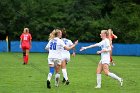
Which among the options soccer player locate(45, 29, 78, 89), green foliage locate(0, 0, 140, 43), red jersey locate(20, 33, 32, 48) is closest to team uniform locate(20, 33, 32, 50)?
red jersey locate(20, 33, 32, 48)

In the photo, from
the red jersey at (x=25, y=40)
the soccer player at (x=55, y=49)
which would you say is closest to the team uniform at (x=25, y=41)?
the red jersey at (x=25, y=40)

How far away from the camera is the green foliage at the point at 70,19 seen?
5091 cm

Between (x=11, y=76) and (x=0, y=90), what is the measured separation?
464 centimetres

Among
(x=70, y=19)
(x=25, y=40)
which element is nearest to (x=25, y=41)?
(x=25, y=40)

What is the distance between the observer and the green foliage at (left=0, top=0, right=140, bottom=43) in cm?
5091

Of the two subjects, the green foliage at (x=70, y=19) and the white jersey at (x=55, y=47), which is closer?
the white jersey at (x=55, y=47)

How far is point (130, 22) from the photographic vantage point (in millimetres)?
51750

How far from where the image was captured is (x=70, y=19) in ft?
169

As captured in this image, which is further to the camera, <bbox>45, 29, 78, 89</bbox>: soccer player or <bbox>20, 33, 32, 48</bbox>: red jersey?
<bbox>20, 33, 32, 48</bbox>: red jersey

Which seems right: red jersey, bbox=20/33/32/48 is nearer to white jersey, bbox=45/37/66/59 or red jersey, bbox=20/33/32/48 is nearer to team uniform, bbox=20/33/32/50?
team uniform, bbox=20/33/32/50

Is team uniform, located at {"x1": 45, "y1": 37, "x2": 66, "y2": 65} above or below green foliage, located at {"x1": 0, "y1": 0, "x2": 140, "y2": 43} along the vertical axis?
below

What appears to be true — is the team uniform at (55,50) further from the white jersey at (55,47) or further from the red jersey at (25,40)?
the red jersey at (25,40)

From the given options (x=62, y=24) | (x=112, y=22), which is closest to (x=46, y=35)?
(x=62, y=24)

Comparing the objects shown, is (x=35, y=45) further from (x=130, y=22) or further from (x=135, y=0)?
(x=135, y=0)
